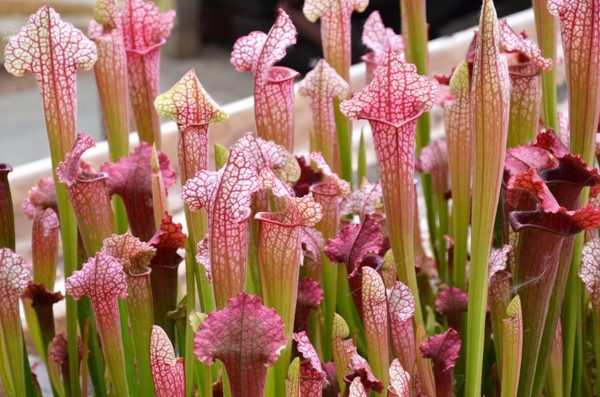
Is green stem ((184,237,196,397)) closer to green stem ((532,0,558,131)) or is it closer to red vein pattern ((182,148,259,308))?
red vein pattern ((182,148,259,308))

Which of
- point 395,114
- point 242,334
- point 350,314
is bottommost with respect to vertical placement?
point 350,314

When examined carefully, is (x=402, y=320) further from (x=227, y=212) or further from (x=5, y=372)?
(x=5, y=372)

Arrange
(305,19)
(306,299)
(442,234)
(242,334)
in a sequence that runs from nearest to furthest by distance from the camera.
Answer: (242,334)
(306,299)
(442,234)
(305,19)

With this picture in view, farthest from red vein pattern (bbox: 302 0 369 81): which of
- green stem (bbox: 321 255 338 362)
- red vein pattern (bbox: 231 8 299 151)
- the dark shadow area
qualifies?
the dark shadow area

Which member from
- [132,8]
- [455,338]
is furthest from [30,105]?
[455,338]

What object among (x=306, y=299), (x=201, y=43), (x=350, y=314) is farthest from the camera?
(x=201, y=43)

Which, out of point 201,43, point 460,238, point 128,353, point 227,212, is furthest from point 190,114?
point 201,43

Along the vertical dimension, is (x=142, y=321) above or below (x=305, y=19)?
below

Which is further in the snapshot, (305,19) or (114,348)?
(305,19)
